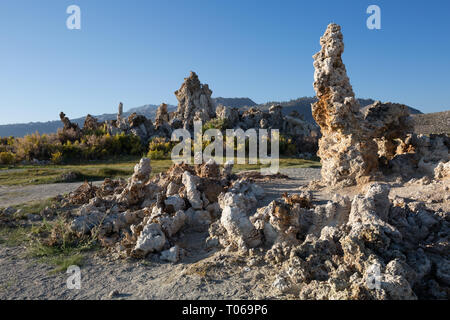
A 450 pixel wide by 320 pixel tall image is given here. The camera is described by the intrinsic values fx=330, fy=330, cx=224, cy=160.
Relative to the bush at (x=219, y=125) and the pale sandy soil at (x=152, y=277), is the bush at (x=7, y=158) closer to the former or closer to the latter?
the bush at (x=219, y=125)

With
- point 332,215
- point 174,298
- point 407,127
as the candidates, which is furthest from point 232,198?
point 407,127

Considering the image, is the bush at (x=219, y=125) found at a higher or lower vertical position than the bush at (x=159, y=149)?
higher

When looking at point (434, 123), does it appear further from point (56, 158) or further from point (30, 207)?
point (30, 207)

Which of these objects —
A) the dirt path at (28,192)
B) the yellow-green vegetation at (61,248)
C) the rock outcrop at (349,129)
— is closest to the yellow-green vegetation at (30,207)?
the dirt path at (28,192)

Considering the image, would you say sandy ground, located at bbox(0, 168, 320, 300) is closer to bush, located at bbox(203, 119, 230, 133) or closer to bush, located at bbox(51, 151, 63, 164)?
bush, located at bbox(51, 151, 63, 164)

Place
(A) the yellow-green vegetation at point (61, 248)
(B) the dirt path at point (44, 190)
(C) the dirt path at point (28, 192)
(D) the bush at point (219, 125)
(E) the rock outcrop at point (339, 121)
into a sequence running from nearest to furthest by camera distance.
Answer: (A) the yellow-green vegetation at point (61, 248)
(E) the rock outcrop at point (339, 121)
(B) the dirt path at point (44, 190)
(C) the dirt path at point (28, 192)
(D) the bush at point (219, 125)

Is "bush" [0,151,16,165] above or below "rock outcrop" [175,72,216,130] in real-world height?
below

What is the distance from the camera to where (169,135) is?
23078 mm

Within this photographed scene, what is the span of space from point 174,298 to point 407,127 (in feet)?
23.4

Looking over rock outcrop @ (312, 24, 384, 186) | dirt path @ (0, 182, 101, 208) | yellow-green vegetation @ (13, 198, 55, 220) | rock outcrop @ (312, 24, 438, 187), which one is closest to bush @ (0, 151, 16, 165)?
dirt path @ (0, 182, 101, 208)

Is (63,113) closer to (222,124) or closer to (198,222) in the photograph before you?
(222,124)

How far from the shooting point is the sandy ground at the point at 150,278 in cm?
336

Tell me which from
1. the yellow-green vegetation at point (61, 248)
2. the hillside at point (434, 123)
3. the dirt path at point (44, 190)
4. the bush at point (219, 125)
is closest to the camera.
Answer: the yellow-green vegetation at point (61, 248)

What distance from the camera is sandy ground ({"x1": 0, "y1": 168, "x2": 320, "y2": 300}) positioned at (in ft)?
11.0
